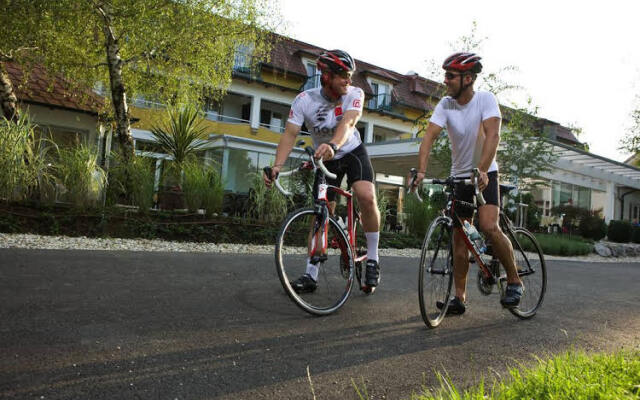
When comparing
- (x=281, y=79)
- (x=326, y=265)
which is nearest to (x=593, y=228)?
(x=281, y=79)

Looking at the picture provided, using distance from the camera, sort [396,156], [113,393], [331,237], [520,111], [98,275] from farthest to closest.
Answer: [396,156] < [520,111] < [98,275] < [331,237] < [113,393]

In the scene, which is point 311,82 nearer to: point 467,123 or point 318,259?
point 467,123

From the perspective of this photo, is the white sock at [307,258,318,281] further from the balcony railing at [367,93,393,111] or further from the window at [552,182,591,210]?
the balcony railing at [367,93,393,111]

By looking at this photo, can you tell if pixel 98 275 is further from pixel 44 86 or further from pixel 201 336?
pixel 44 86

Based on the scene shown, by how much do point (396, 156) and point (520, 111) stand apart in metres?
8.09

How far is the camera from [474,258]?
133 inches

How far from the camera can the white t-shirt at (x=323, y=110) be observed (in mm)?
3525

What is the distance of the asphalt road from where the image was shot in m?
1.86

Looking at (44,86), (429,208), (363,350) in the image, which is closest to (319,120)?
(363,350)

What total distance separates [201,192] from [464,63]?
19.9 ft

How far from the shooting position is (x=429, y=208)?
38.4ft

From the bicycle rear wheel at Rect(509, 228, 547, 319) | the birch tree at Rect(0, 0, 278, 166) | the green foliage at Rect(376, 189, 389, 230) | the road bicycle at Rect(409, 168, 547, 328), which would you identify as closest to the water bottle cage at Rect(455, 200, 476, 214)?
the road bicycle at Rect(409, 168, 547, 328)

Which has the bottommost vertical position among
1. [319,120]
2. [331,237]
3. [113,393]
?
[113,393]

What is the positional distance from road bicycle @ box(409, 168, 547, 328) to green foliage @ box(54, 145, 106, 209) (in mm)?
5874
